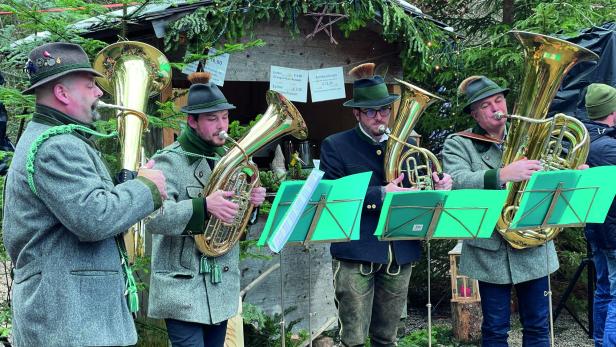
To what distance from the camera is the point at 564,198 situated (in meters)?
4.72

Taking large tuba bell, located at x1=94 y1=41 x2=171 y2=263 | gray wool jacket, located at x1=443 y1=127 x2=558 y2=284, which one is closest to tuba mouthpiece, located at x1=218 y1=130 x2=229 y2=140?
large tuba bell, located at x1=94 y1=41 x2=171 y2=263

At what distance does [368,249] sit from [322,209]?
69 centimetres

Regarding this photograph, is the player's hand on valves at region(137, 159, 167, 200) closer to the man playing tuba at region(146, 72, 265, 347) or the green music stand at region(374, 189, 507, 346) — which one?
the man playing tuba at region(146, 72, 265, 347)

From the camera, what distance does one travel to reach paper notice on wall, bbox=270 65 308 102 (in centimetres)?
698

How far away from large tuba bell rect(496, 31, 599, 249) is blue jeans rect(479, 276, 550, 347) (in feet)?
0.98

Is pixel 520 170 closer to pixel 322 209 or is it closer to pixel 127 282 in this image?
pixel 322 209

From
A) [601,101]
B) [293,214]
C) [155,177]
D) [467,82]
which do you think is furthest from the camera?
[601,101]

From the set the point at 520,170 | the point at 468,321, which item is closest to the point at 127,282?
the point at 520,170

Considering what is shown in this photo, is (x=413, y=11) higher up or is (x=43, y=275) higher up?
(x=413, y=11)

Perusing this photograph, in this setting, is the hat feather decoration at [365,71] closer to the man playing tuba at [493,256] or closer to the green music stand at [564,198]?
the man playing tuba at [493,256]

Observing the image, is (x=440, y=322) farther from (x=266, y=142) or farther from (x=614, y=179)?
(x=266, y=142)

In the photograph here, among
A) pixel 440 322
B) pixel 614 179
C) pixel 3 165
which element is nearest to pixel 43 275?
pixel 3 165

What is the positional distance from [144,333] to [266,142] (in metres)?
2.29

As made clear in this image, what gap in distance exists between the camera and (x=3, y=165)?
5.34m
